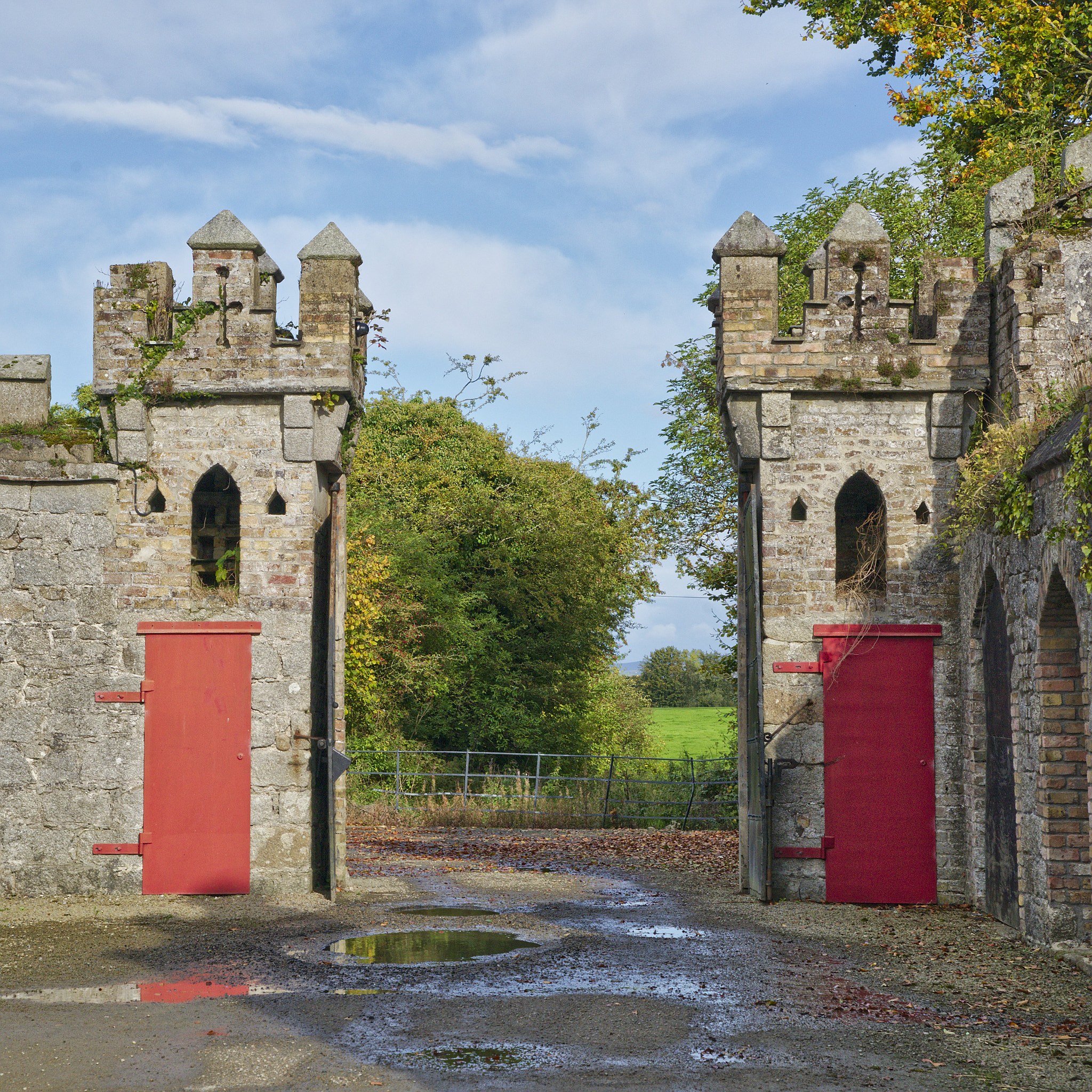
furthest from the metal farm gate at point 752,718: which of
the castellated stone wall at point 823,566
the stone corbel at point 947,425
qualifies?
the stone corbel at point 947,425

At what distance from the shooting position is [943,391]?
35.6ft

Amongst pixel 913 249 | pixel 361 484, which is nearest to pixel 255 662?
pixel 913 249

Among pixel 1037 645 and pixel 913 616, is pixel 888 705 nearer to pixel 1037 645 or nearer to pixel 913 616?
pixel 913 616

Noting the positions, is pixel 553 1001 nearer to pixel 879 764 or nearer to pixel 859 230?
pixel 879 764

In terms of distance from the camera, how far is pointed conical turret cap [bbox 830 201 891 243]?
1096cm

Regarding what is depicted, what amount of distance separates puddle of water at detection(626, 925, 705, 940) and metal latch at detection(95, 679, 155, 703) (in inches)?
183

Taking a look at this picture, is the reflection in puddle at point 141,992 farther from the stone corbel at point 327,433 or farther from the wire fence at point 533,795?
the wire fence at point 533,795

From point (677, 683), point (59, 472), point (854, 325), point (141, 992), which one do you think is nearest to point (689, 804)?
point (854, 325)

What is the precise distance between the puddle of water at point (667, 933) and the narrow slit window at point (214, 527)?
5.48 m

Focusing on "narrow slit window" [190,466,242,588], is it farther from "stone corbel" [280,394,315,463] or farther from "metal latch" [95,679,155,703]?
"metal latch" [95,679,155,703]

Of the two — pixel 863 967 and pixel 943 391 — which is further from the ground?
pixel 943 391

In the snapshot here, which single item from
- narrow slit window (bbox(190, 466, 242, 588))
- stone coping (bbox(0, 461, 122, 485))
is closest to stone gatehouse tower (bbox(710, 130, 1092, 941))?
narrow slit window (bbox(190, 466, 242, 588))

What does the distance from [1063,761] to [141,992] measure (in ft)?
20.3

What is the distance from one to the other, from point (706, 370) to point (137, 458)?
11.9 metres
